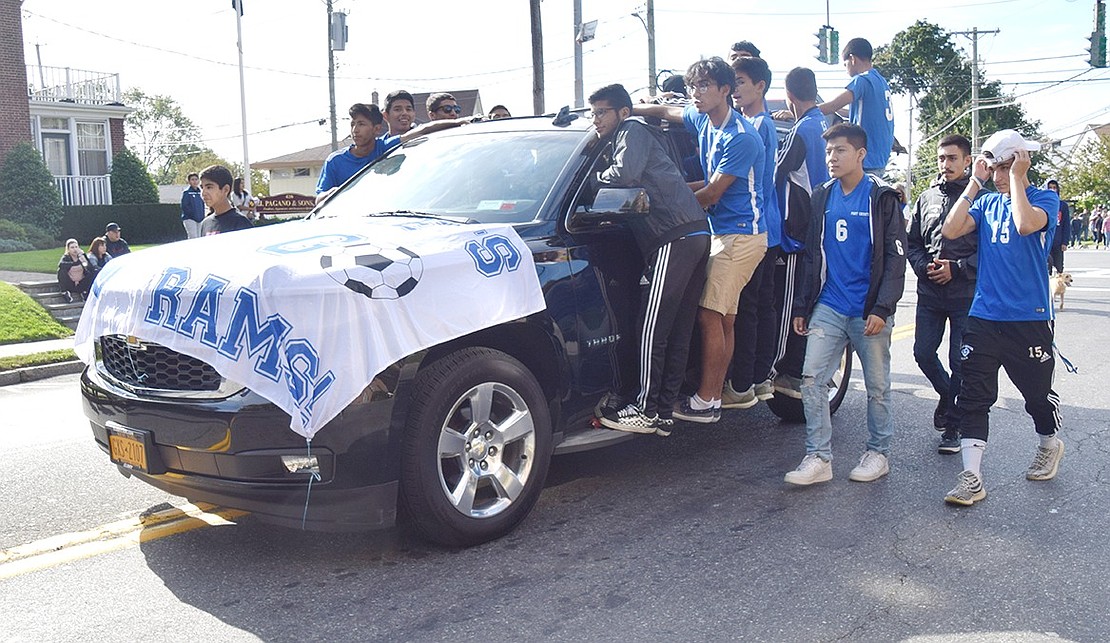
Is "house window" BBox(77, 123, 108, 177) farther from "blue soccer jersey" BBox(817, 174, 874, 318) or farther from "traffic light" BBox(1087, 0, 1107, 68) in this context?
"blue soccer jersey" BBox(817, 174, 874, 318)

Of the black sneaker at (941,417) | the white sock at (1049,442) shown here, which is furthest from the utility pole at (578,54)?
the white sock at (1049,442)

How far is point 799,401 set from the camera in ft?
22.9

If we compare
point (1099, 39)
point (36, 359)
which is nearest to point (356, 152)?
point (36, 359)

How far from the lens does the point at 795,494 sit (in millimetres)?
Result: 5426

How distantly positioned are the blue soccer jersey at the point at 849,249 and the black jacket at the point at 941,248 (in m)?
1.03

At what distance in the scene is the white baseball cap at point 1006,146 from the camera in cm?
505

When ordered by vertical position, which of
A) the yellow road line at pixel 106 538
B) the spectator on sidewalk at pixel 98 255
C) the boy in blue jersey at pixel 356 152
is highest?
the boy in blue jersey at pixel 356 152

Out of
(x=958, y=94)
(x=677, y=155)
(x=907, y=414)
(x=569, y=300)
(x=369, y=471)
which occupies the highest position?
(x=958, y=94)

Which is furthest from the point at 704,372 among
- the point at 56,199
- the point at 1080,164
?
the point at 1080,164

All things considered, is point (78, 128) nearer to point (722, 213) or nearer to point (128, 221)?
point (128, 221)

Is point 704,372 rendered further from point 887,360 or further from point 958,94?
point 958,94

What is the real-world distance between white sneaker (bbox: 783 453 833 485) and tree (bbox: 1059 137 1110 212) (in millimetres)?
55481

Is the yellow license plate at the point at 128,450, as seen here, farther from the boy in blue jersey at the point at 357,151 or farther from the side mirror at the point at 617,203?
the boy in blue jersey at the point at 357,151

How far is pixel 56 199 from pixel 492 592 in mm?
27164
